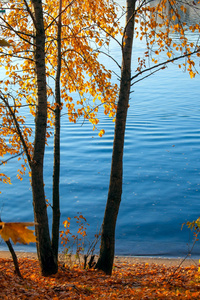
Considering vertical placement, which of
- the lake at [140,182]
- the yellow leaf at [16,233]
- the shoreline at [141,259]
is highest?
the yellow leaf at [16,233]

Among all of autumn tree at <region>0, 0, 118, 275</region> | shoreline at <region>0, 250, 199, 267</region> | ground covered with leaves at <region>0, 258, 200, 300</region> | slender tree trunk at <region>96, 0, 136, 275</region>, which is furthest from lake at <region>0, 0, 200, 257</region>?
autumn tree at <region>0, 0, 118, 275</region>

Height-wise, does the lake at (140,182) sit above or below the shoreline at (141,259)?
above

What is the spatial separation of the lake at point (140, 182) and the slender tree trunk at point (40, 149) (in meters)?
4.45

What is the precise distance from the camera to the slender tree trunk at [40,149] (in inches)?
232

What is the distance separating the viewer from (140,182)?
16047 millimetres

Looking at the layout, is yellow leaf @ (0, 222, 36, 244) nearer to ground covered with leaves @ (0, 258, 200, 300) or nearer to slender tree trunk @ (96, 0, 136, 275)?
ground covered with leaves @ (0, 258, 200, 300)

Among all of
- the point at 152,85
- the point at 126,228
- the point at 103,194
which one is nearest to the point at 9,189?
the point at 103,194

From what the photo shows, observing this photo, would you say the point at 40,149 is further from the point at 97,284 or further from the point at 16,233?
the point at 16,233

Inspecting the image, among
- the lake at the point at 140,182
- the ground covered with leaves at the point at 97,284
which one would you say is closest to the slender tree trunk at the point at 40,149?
the ground covered with leaves at the point at 97,284

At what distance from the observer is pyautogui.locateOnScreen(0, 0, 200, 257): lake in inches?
462

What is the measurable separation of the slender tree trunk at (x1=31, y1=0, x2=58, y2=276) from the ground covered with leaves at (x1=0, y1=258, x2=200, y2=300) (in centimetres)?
42

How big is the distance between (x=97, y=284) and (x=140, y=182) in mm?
10307

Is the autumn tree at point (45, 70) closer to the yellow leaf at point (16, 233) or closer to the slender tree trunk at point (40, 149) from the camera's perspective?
the slender tree trunk at point (40, 149)

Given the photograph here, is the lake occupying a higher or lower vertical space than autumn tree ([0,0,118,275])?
lower
